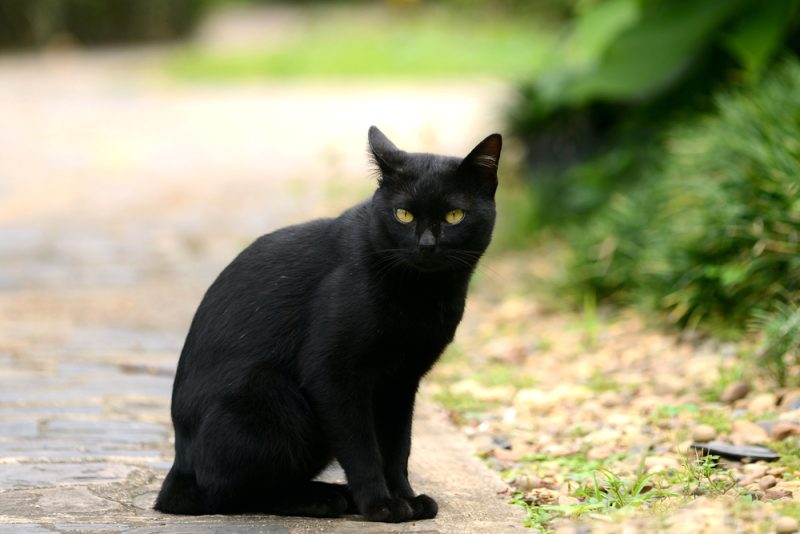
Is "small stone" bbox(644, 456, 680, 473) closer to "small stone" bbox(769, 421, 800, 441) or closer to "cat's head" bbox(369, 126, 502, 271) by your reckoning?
"small stone" bbox(769, 421, 800, 441)

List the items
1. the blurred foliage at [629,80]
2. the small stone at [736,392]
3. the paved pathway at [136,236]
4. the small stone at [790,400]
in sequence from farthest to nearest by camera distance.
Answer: the blurred foliage at [629,80] < the small stone at [736,392] < the small stone at [790,400] < the paved pathway at [136,236]

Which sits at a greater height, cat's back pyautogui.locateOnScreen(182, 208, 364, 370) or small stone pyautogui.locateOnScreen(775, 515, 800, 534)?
cat's back pyautogui.locateOnScreen(182, 208, 364, 370)

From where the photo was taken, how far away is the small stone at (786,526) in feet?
8.71

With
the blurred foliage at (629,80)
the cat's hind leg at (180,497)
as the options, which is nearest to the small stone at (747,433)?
the cat's hind leg at (180,497)

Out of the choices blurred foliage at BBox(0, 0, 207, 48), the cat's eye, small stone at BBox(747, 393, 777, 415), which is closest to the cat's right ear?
the cat's eye

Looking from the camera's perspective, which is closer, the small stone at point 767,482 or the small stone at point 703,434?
the small stone at point 767,482

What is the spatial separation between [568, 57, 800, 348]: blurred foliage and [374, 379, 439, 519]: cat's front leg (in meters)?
1.72

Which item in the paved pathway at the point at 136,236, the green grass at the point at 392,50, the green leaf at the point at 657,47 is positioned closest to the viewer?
the paved pathway at the point at 136,236

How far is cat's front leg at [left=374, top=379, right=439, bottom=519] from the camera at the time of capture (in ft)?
11.0

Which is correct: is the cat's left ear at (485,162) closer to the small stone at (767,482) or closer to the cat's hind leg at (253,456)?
the cat's hind leg at (253,456)

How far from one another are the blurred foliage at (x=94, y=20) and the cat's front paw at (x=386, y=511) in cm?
1703

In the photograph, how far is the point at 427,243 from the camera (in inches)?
125

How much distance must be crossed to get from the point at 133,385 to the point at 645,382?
2.13 metres

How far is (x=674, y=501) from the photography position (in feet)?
10.1
